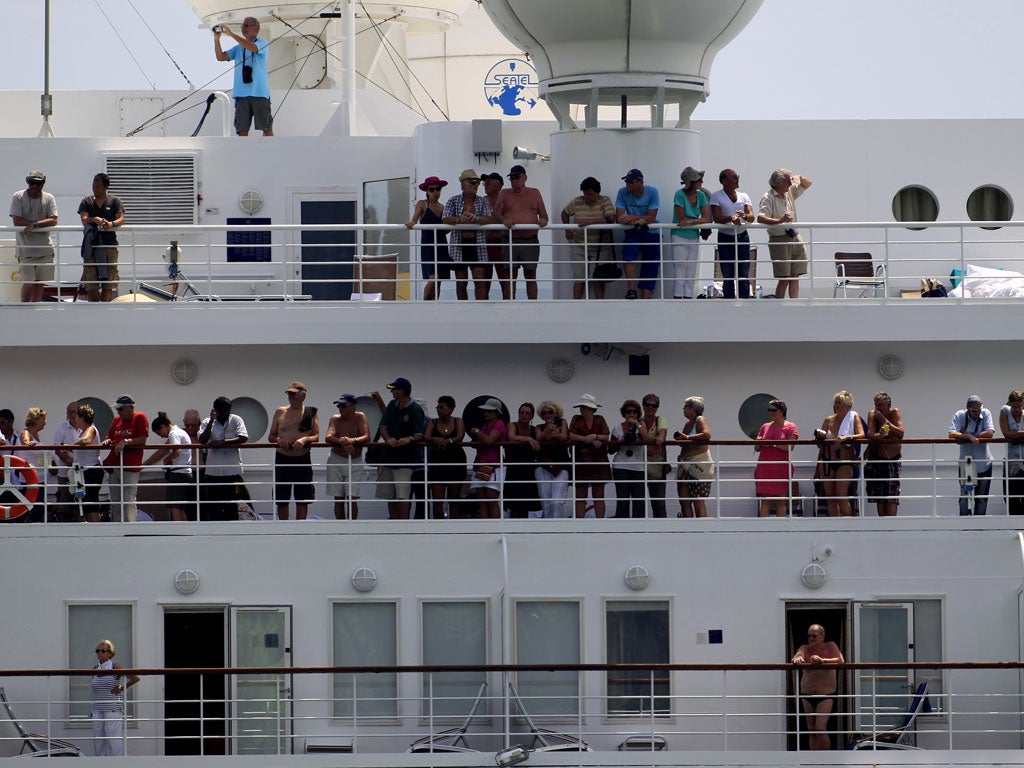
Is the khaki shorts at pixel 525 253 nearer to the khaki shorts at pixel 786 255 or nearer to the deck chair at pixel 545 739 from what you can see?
the khaki shorts at pixel 786 255

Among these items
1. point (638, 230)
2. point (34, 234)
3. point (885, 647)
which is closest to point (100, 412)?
point (34, 234)

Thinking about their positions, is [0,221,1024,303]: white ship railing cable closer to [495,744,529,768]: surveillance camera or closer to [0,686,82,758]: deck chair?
[0,686,82,758]: deck chair

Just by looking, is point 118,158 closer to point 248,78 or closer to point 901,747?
point 248,78

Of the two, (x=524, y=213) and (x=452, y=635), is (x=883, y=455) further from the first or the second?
(x=452, y=635)

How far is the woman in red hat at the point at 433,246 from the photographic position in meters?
19.9

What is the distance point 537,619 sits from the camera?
1831 centimetres

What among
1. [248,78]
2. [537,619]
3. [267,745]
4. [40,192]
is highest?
[248,78]

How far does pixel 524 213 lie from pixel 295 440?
11.2ft

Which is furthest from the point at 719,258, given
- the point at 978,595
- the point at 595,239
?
the point at 978,595

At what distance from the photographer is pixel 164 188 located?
2258 centimetres

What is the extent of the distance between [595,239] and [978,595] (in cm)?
532

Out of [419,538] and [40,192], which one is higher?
[40,192]

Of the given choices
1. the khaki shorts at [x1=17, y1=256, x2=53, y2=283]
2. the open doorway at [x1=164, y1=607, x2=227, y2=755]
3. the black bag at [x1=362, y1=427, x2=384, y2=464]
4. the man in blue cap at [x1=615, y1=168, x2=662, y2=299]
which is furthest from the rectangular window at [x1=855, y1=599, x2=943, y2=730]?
the khaki shorts at [x1=17, y1=256, x2=53, y2=283]

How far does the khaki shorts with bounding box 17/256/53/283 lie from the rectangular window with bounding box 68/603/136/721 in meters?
3.73
